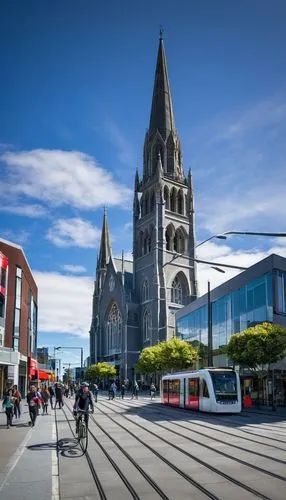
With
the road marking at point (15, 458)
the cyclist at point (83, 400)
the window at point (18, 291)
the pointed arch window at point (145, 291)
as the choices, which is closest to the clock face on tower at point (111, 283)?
the pointed arch window at point (145, 291)

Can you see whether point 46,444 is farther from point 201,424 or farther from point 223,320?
point 223,320

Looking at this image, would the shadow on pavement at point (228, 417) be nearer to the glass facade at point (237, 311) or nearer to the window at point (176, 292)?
the glass facade at point (237, 311)

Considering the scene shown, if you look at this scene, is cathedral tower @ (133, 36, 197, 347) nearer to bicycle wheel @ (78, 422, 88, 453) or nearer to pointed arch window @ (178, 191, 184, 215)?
pointed arch window @ (178, 191, 184, 215)

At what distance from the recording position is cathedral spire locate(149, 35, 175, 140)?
91.1 m

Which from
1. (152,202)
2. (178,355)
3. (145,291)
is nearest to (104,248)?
(152,202)

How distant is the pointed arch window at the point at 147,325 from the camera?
8325cm

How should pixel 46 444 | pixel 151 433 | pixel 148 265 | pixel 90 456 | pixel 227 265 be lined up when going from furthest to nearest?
pixel 148 265 < pixel 227 265 < pixel 151 433 < pixel 46 444 < pixel 90 456

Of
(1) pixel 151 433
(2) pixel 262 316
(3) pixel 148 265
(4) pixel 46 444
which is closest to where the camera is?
(4) pixel 46 444

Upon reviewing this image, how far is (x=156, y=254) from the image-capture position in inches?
3211

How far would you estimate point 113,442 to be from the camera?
603 inches

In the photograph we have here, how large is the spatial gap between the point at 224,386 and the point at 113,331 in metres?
72.0

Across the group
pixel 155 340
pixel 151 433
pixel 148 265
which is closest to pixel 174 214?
pixel 148 265

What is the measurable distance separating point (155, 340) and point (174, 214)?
22213 millimetres

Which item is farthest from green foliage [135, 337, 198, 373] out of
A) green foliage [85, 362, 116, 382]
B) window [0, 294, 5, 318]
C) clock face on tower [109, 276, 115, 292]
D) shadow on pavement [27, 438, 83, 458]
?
clock face on tower [109, 276, 115, 292]
